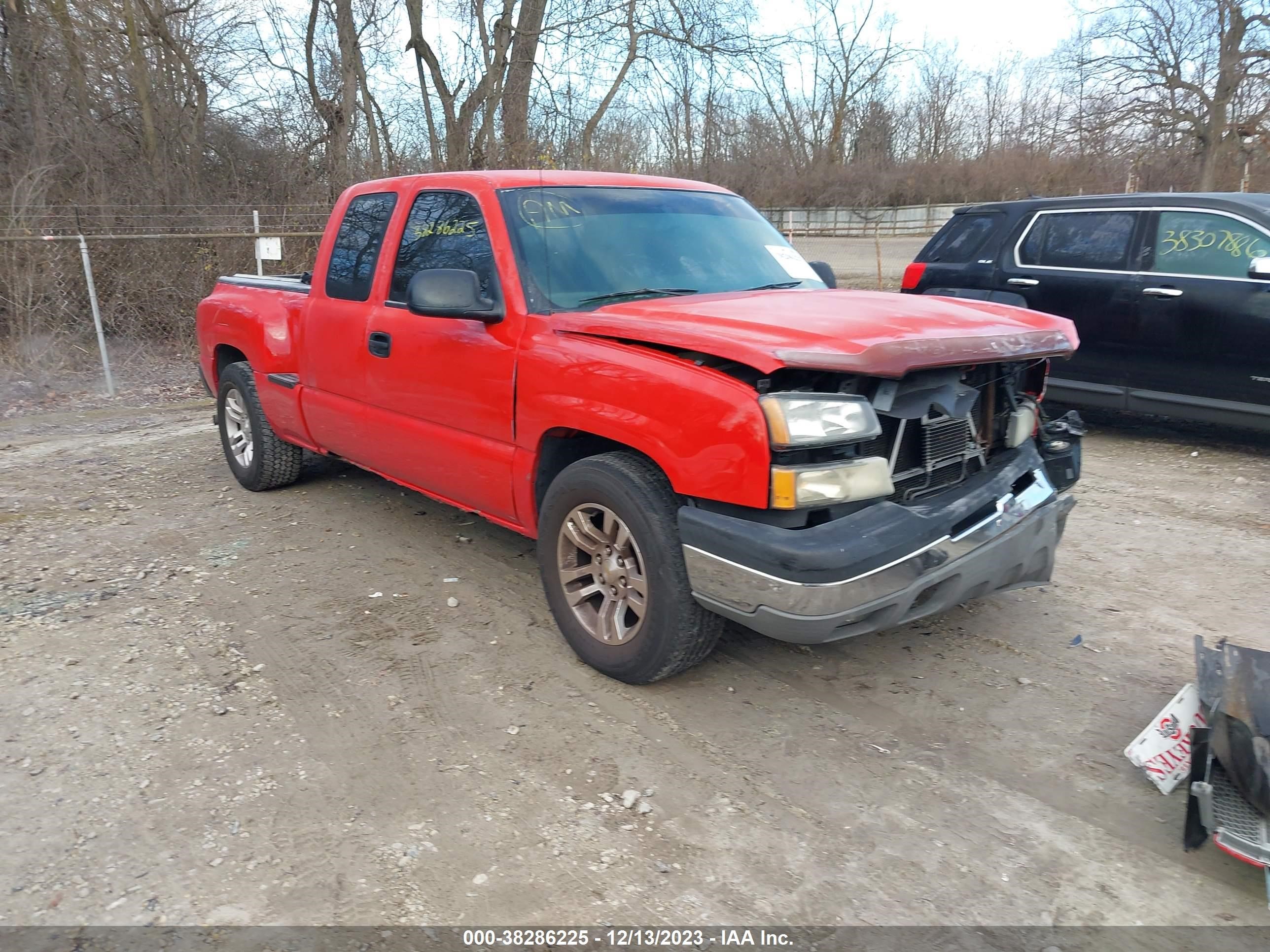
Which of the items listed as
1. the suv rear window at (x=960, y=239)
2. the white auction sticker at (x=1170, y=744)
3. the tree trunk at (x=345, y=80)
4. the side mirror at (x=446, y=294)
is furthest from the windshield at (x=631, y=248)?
the tree trunk at (x=345, y=80)

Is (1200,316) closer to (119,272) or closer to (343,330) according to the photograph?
(343,330)

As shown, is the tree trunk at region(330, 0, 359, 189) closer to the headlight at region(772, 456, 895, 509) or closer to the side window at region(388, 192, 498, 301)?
the side window at region(388, 192, 498, 301)

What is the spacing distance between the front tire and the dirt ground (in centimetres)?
19

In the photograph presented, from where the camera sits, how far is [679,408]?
10.00ft

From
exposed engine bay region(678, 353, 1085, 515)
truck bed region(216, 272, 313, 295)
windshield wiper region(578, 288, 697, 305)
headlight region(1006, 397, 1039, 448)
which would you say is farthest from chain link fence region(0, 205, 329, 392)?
headlight region(1006, 397, 1039, 448)

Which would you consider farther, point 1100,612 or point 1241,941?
point 1100,612

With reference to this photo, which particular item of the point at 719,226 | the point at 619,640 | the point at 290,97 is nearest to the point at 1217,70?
the point at 290,97

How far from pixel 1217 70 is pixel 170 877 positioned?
34.3m

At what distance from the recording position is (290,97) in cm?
1808

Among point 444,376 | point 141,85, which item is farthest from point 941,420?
point 141,85

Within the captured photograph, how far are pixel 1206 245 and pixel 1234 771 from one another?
5.34m

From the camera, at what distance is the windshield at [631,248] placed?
388cm

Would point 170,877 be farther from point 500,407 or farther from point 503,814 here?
point 500,407

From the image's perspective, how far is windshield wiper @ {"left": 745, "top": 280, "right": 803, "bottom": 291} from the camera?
4207 millimetres
